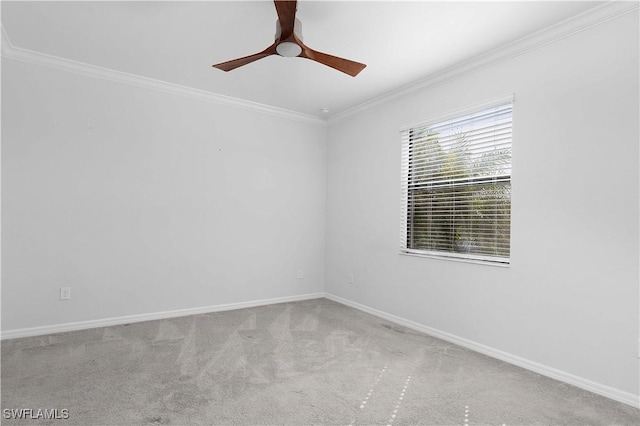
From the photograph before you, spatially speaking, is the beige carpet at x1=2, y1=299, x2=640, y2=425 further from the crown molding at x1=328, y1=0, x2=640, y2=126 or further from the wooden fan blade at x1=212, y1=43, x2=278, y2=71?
the crown molding at x1=328, y1=0, x2=640, y2=126

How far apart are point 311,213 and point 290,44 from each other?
297 cm

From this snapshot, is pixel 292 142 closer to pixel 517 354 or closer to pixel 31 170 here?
pixel 31 170

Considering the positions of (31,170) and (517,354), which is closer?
(517,354)

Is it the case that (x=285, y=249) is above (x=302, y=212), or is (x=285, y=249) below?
below

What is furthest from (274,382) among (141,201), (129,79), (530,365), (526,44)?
(129,79)

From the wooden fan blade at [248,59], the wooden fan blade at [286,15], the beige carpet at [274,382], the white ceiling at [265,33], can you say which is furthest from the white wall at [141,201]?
the wooden fan blade at [286,15]

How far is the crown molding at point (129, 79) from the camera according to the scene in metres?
3.23

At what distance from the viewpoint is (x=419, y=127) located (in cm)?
382

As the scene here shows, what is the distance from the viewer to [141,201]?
384 cm

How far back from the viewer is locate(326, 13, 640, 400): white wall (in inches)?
91.6

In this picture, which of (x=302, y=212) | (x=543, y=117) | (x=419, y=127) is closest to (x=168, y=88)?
(x=302, y=212)

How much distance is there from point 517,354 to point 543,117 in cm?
181

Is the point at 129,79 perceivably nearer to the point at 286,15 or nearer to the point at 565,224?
the point at 286,15

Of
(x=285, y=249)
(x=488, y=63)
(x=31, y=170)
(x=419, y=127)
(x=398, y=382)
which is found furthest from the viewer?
(x=285, y=249)
